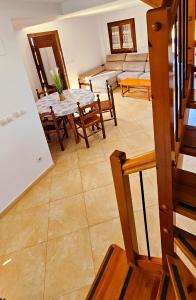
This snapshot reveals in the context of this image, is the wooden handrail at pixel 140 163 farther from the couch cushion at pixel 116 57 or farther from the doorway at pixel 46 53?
the couch cushion at pixel 116 57

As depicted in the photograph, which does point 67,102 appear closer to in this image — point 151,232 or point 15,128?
point 15,128

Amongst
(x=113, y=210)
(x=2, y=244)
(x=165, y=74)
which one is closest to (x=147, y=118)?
(x=113, y=210)

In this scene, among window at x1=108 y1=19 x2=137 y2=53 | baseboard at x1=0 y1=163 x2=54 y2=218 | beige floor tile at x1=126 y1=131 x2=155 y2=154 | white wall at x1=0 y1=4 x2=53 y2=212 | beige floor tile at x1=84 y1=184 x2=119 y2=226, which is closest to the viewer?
beige floor tile at x1=84 y1=184 x2=119 y2=226

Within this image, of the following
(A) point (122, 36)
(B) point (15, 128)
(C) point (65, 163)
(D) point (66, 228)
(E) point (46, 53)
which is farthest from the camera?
(A) point (122, 36)

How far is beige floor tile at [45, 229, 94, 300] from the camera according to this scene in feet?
6.11

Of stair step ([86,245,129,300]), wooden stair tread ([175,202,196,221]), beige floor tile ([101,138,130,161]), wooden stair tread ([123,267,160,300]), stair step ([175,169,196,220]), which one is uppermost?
stair step ([175,169,196,220])

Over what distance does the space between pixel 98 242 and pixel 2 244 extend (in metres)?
1.10

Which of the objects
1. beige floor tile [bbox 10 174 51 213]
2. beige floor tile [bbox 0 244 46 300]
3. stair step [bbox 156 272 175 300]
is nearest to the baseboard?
beige floor tile [bbox 10 174 51 213]

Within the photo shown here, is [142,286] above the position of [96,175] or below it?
above

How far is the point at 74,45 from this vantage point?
21.1 feet

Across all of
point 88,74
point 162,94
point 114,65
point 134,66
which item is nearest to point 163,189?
point 162,94

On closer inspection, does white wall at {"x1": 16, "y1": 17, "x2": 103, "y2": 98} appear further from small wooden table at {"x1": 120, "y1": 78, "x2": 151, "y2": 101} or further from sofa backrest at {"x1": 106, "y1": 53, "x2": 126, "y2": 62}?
small wooden table at {"x1": 120, "y1": 78, "x2": 151, "y2": 101}

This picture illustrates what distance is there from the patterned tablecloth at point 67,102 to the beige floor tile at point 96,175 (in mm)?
1036

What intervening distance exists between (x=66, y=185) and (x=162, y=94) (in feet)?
8.22
